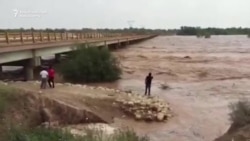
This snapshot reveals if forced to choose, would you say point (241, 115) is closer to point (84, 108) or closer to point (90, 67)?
point (84, 108)

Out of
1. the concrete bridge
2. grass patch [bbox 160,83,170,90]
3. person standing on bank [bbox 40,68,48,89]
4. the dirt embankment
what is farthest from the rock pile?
grass patch [bbox 160,83,170,90]

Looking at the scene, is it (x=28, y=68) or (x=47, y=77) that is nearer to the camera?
(x=47, y=77)

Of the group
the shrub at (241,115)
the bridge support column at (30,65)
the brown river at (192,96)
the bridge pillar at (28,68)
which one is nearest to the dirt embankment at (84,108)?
the brown river at (192,96)

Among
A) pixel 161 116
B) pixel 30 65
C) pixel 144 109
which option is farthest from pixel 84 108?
pixel 30 65

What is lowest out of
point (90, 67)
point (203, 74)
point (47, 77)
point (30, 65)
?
point (203, 74)

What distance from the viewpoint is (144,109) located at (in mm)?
21453

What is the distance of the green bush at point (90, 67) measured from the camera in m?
36.7

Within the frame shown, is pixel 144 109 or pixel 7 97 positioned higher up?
pixel 7 97

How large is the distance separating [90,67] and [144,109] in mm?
16224

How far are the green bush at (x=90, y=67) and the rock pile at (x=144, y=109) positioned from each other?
13932mm

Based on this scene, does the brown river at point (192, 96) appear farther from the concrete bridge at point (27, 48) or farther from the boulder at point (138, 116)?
the concrete bridge at point (27, 48)

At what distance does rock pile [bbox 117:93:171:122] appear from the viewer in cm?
2059

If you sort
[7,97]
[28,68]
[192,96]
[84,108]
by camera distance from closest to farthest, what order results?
[7,97] → [84,108] → [192,96] → [28,68]

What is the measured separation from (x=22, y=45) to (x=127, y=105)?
36.6ft
